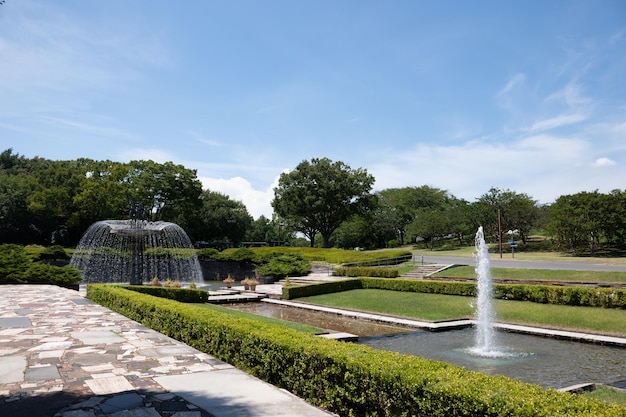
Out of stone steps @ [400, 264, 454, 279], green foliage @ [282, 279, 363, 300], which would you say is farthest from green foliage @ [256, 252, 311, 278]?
green foliage @ [282, 279, 363, 300]

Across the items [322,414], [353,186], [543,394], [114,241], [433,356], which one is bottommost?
[433,356]

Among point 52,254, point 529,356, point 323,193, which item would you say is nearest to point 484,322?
point 529,356

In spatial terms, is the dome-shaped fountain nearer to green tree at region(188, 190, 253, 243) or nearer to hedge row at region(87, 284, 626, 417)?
hedge row at region(87, 284, 626, 417)

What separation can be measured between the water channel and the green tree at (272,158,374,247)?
131 ft

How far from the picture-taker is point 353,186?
5709 centimetres

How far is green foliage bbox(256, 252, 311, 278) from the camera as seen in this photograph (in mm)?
34031

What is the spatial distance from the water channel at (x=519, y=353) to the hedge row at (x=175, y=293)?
6437 mm

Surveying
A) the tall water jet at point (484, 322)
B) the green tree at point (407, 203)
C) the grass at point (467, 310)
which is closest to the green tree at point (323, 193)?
the green tree at point (407, 203)

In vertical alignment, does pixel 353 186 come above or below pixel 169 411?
above

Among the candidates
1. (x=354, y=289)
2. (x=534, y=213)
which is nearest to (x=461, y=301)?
(x=354, y=289)

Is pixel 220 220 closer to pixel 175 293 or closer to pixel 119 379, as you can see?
pixel 175 293

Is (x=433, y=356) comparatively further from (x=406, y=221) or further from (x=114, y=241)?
(x=406, y=221)

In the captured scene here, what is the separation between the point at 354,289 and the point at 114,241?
2209 centimetres

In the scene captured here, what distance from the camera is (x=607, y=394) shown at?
24.3 ft
